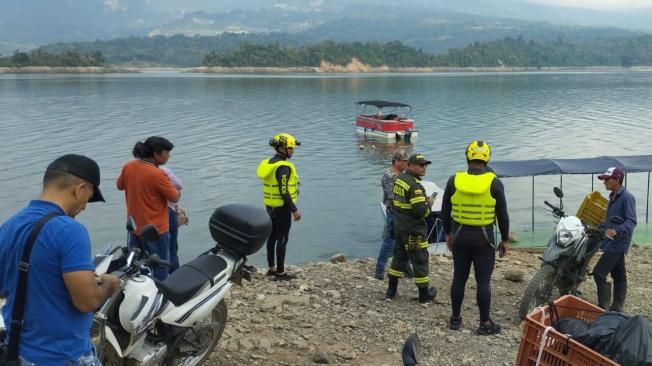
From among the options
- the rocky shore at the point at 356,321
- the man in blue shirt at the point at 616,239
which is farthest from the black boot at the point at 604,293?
the rocky shore at the point at 356,321

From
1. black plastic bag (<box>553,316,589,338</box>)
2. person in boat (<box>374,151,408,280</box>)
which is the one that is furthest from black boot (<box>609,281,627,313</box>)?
black plastic bag (<box>553,316,589,338</box>)

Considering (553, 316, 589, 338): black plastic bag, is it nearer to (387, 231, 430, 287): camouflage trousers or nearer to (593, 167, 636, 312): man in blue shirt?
(387, 231, 430, 287): camouflage trousers

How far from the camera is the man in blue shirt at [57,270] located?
2768mm

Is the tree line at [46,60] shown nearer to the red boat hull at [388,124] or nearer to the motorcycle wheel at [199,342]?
the red boat hull at [388,124]

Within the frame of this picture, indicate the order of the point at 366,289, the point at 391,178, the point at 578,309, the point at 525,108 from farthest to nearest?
the point at 525,108 < the point at 391,178 < the point at 366,289 < the point at 578,309

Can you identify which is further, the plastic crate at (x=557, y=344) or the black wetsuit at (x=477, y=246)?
the black wetsuit at (x=477, y=246)

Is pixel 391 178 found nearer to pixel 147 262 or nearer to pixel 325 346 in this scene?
pixel 325 346

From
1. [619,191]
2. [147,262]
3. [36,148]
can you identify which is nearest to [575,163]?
[619,191]

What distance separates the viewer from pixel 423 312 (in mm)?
6648

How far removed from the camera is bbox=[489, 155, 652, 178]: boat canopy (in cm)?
1291

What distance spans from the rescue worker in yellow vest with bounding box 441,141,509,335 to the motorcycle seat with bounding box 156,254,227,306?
2467 mm

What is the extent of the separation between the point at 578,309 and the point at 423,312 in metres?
2.08

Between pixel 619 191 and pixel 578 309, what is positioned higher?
pixel 619 191

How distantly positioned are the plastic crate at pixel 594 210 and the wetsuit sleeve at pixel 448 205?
109 inches
